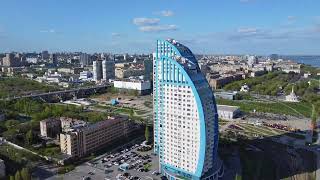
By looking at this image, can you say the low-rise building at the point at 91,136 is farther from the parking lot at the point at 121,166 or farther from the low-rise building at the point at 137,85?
the low-rise building at the point at 137,85

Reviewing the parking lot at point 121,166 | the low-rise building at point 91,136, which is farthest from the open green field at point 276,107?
the parking lot at point 121,166

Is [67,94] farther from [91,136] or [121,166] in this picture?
[121,166]

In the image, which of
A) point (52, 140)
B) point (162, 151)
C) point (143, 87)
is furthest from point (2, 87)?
point (162, 151)

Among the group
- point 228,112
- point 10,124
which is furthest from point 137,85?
point 10,124

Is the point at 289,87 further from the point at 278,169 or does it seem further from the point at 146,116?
the point at 278,169

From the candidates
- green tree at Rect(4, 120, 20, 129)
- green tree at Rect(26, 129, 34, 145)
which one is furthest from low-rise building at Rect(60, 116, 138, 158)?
green tree at Rect(4, 120, 20, 129)
